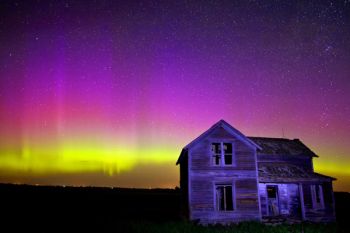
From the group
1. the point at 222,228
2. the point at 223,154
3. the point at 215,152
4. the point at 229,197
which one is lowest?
the point at 222,228

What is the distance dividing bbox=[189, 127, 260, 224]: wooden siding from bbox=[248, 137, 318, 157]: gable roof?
4.13 m

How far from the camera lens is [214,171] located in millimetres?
22547

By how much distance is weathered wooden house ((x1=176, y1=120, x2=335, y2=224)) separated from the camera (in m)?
22.1

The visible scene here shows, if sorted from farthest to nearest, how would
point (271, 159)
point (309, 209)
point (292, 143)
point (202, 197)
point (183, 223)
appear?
point (292, 143) → point (271, 159) → point (309, 209) → point (202, 197) → point (183, 223)

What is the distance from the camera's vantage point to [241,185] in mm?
22594

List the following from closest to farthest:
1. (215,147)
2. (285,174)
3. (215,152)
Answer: (285,174)
(215,147)
(215,152)

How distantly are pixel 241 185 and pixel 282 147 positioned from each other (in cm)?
809

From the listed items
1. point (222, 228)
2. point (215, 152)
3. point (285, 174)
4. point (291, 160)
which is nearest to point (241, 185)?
point (222, 228)

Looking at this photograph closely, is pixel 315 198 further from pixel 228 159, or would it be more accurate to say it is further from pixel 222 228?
pixel 222 228

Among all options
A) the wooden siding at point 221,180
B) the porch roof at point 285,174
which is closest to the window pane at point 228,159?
the wooden siding at point 221,180

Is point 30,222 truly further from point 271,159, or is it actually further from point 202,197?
point 271,159

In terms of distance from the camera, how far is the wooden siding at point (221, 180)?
861 inches

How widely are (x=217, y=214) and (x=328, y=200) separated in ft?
33.7

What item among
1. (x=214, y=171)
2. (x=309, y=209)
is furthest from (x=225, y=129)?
(x=309, y=209)
